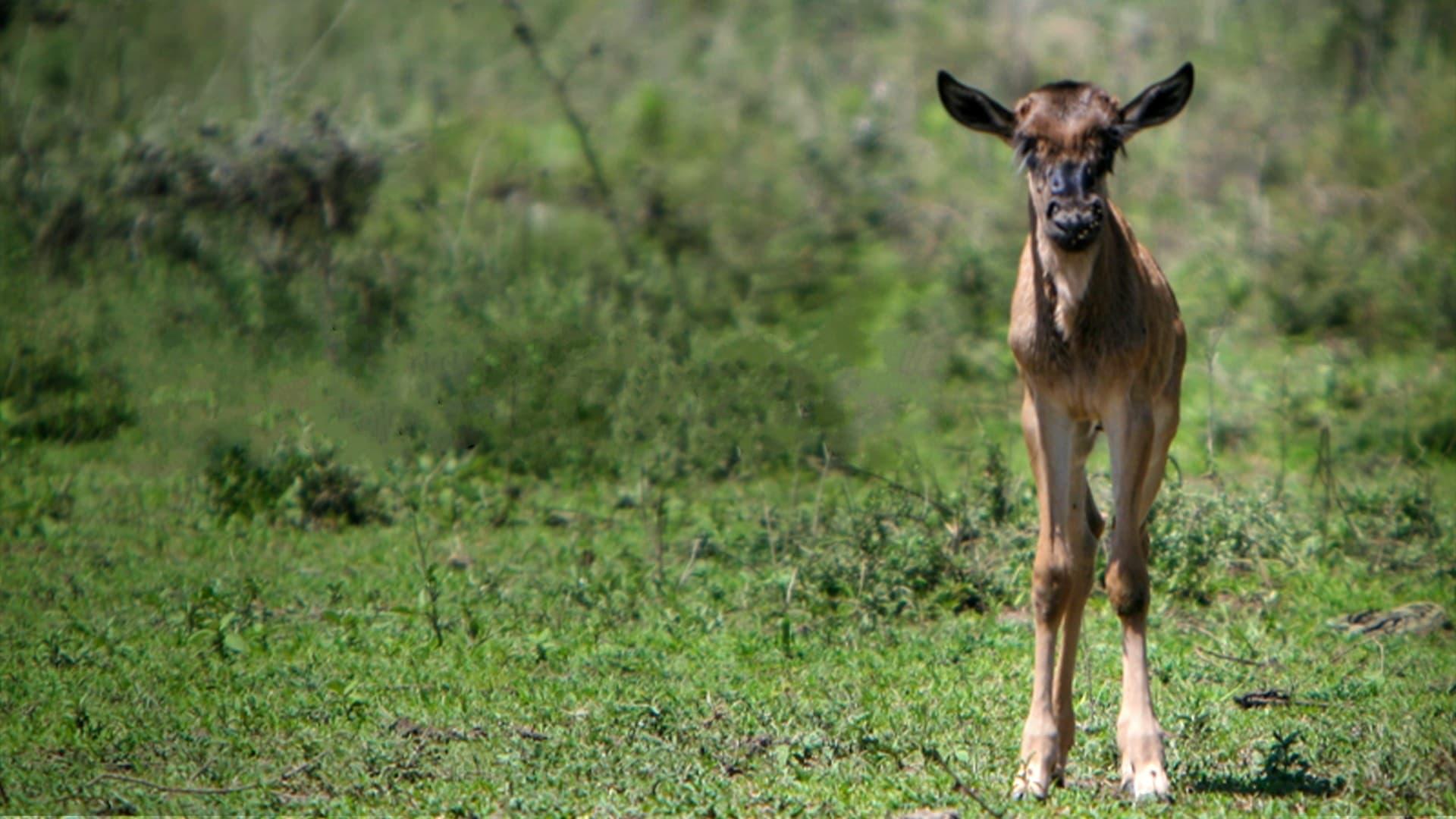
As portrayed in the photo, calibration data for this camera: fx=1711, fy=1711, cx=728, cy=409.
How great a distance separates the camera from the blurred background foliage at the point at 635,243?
11.1 metres

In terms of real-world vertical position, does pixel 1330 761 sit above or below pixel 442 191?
below

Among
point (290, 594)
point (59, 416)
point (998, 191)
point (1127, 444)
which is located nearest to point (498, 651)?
point (290, 594)

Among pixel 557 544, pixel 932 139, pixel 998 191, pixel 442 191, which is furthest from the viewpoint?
pixel 932 139

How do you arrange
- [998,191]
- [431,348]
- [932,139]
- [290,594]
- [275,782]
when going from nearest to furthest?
1. [275,782]
2. [290,594]
3. [431,348]
4. [998,191]
5. [932,139]

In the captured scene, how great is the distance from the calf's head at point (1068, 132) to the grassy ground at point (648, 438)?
1928 millimetres

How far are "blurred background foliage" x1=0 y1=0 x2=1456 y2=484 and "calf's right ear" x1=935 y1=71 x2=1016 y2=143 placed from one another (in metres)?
3.34

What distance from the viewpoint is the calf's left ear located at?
19.4 feet

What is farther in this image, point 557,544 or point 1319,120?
point 1319,120

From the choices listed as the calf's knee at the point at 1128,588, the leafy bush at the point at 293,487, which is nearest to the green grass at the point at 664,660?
the leafy bush at the point at 293,487

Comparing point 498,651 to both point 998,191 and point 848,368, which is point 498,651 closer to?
point 848,368

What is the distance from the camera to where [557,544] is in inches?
385

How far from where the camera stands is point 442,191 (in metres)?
14.9

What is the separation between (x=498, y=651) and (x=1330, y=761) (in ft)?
11.6

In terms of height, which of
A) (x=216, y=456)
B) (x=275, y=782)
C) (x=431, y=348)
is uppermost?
(x=431, y=348)
